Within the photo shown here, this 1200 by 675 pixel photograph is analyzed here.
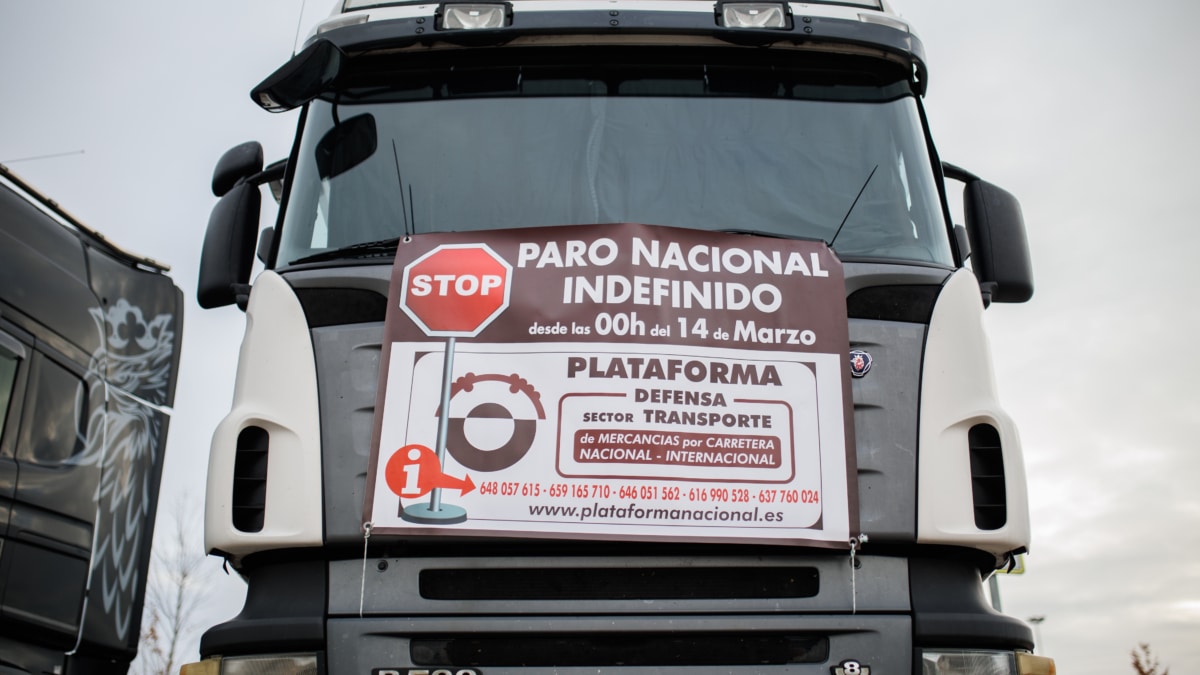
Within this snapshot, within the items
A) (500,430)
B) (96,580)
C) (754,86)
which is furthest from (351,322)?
(96,580)

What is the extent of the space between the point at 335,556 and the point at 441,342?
72 centimetres

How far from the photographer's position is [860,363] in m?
3.73

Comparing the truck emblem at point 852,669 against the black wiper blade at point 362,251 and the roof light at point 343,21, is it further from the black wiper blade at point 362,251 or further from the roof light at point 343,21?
the roof light at point 343,21

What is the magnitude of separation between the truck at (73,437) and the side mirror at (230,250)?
1.28 meters

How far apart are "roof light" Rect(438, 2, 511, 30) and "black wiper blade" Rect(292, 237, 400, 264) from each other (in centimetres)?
92

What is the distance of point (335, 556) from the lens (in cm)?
355

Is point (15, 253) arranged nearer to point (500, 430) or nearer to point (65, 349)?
point (65, 349)

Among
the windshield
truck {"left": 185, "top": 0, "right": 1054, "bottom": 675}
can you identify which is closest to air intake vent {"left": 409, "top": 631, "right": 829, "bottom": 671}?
truck {"left": 185, "top": 0, "right": 1054, "bottom": 675}

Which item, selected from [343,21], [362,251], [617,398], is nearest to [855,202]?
[617,398]

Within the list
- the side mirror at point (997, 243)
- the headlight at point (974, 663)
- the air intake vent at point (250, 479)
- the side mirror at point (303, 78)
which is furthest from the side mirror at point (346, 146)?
the headlight at point (974, 663)

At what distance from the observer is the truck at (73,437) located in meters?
5.03

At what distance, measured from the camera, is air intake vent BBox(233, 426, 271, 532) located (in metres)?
3.59

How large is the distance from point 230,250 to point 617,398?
173 centimetres

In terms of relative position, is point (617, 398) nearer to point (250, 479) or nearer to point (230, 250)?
point (250, 479)
